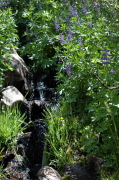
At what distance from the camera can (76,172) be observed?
356 cm

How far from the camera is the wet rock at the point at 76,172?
11.5 ft

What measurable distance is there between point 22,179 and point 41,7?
4868mm

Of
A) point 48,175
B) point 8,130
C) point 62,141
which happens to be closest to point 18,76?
point 8,130

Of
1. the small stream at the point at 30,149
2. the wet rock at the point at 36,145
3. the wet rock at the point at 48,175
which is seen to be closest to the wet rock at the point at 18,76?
the small stream at the point at 30,149

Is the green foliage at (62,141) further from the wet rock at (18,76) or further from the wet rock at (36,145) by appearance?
the wet rock at (18,76)

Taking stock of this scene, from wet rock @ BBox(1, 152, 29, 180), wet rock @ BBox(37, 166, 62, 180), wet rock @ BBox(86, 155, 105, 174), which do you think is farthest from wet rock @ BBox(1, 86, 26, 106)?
wet rock @ BBox(86, 155, 105, 174)

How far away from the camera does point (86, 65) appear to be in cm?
418

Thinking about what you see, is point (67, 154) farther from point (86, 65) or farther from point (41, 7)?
point (41, 7)

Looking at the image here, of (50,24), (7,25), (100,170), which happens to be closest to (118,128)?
(100,170)

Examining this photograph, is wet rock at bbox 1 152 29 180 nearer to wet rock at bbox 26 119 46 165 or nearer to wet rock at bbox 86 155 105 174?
wet rock at bbox 26 119 46 165

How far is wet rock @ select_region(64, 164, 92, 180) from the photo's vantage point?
3.50m

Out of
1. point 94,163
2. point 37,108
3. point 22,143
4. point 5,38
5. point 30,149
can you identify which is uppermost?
point 5,38

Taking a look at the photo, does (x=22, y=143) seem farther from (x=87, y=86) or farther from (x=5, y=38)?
(x=5, y=38)

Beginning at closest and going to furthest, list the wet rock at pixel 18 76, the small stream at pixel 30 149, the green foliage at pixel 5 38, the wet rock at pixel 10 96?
1. the small stream at pixel 30 149
2. the wet rock at pixel 10 96
3. the green foliage at pixel 5 38
4. the wet rock at pixel 18 76
